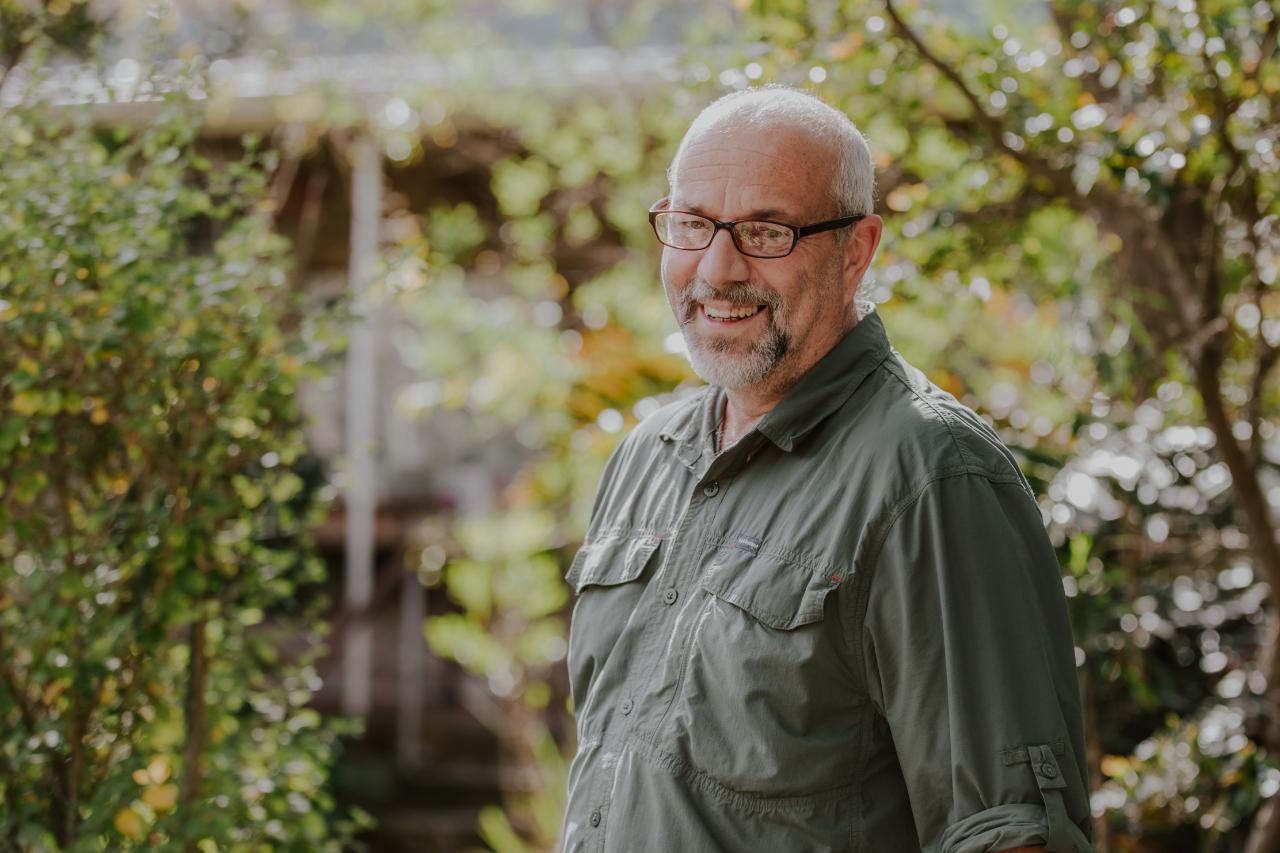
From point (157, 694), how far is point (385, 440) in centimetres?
604

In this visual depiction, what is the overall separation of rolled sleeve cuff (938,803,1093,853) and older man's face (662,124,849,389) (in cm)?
→ 64

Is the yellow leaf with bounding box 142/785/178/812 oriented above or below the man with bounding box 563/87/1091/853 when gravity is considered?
below

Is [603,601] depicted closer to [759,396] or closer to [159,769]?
[759,396]

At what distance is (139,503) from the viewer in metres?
2.53

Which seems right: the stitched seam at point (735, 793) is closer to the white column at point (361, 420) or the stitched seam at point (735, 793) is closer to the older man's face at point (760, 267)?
the older man's face at point (760, 267)

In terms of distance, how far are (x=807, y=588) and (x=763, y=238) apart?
476mm

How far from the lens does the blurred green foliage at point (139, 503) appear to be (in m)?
2.38

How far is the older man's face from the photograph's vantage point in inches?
66.7

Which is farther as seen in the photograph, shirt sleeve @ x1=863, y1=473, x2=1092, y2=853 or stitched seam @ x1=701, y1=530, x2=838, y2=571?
stitched seam @ x1=701, y1=530, x2=838, y2=571

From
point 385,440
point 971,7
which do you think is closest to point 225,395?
point 971,7

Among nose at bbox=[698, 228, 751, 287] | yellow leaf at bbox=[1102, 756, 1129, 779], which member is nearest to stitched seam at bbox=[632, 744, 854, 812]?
nose at bbox=[698, 228, 751, 287]

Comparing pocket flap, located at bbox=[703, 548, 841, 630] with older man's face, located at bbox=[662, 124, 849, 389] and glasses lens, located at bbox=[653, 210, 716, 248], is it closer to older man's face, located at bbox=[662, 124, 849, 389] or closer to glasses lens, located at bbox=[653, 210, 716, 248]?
older man's face, located at bbox=[662, 124, 849, 389]

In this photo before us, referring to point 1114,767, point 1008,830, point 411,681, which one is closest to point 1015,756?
point 1008,830

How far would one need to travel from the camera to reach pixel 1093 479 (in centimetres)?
293
